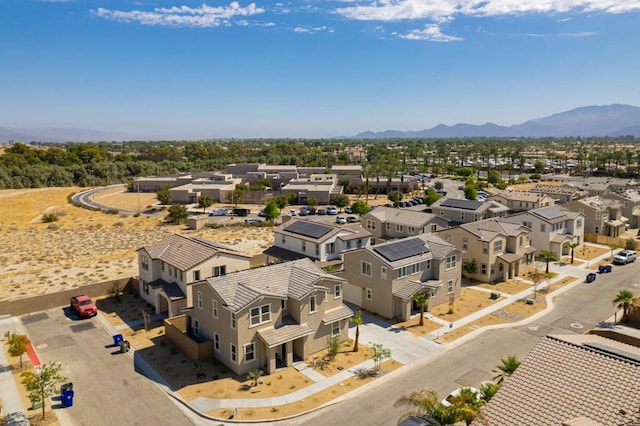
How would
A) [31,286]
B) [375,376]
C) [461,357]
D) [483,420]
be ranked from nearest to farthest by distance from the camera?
[483,420], [375,376], [461,357], [31,286]

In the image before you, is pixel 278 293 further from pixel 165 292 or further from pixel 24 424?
pixel 24 424

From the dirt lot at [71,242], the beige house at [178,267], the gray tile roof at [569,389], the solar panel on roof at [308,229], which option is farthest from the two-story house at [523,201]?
the gray tile roof at [569,389]

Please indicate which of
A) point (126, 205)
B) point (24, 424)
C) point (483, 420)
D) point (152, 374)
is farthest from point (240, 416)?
point (126, 205)

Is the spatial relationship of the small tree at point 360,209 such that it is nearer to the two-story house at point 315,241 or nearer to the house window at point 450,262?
the two-story house at point 315,241

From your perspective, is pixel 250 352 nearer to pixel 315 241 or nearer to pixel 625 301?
pixel 315 241

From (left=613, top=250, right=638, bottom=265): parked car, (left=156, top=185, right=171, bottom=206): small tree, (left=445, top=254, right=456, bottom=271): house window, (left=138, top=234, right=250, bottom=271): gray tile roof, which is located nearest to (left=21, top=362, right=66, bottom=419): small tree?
(left=138, top=234, right=250, bottom=271): gray tile roof

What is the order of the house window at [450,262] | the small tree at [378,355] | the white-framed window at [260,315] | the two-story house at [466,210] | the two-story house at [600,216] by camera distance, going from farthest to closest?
1. the two-story house at [600,216]
2. the two-story house at [466,210]
3. the house window at [450,262]
4. the small tree at [378,355]
5. the white-framed window at [260,315]
